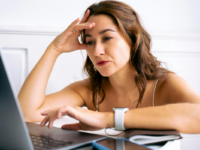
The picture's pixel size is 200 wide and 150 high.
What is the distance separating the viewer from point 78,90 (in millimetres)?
1347

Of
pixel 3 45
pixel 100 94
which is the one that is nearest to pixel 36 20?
pixel 3 45

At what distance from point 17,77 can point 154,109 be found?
127 cm

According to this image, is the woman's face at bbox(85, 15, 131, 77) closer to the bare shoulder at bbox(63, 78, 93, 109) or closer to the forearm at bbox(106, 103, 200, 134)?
the bare shoulder at bbox(63, 78, 93, 109)

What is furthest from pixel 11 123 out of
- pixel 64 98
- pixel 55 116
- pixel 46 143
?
pixel 64 98

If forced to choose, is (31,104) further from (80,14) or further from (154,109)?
(80,14)

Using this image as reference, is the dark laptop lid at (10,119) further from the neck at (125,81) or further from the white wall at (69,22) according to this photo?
the white wall at (69,22)

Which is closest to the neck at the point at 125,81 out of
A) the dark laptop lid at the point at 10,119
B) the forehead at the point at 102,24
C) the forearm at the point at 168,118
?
the forehead at the point at 102,24

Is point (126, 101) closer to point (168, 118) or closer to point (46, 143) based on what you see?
point (168, 118)

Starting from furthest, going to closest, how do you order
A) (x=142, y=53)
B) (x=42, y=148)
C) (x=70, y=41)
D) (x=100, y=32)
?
(x=70, y=41) → (x=142, y=53) → (x=100, y=32) → (x=42, y=148)

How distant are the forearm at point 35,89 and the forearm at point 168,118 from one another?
635mm

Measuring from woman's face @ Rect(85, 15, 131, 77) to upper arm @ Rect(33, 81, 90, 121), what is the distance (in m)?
0.30

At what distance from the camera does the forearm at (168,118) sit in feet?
2.16

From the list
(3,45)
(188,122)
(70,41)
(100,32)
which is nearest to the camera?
(188,122)

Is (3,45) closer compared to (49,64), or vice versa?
(49,64)
